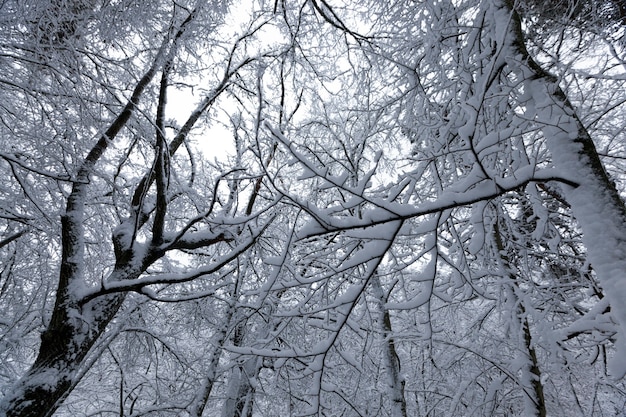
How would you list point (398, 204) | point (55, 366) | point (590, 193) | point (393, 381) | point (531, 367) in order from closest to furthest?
point (398, 204) → point (590, 193) → point (55, 366) → point (531, 367) → point (393, 381)

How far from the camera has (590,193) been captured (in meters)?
1.68

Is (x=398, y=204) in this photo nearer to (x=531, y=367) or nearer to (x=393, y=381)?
(x=531, y=367)

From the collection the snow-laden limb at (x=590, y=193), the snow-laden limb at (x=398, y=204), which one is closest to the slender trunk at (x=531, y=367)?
the snow-laden limb at (x=590, y=193)

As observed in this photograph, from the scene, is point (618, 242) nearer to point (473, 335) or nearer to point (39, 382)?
point (473, 335)

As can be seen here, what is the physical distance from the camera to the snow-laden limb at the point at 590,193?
4.81ft

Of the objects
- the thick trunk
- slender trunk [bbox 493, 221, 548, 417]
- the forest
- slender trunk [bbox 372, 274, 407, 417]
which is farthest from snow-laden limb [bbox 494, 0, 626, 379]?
the thick trunk

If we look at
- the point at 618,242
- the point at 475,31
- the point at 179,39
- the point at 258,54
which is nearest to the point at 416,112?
the point at 475,31

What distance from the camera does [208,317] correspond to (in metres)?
5.51

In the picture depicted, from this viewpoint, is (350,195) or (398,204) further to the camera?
(350,195)

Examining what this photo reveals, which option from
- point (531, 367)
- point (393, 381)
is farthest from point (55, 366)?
point (531, 367)

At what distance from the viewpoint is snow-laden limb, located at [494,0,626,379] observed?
146 centimetres

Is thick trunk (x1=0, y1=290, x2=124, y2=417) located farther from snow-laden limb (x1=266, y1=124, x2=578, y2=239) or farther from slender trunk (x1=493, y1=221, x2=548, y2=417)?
slender trunk (x1=493, y1=221, x2=548, y2=417)

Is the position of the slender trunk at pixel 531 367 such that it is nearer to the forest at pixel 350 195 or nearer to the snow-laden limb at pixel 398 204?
the forest at pixel 350 195

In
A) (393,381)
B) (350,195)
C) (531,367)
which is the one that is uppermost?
(350,195)
